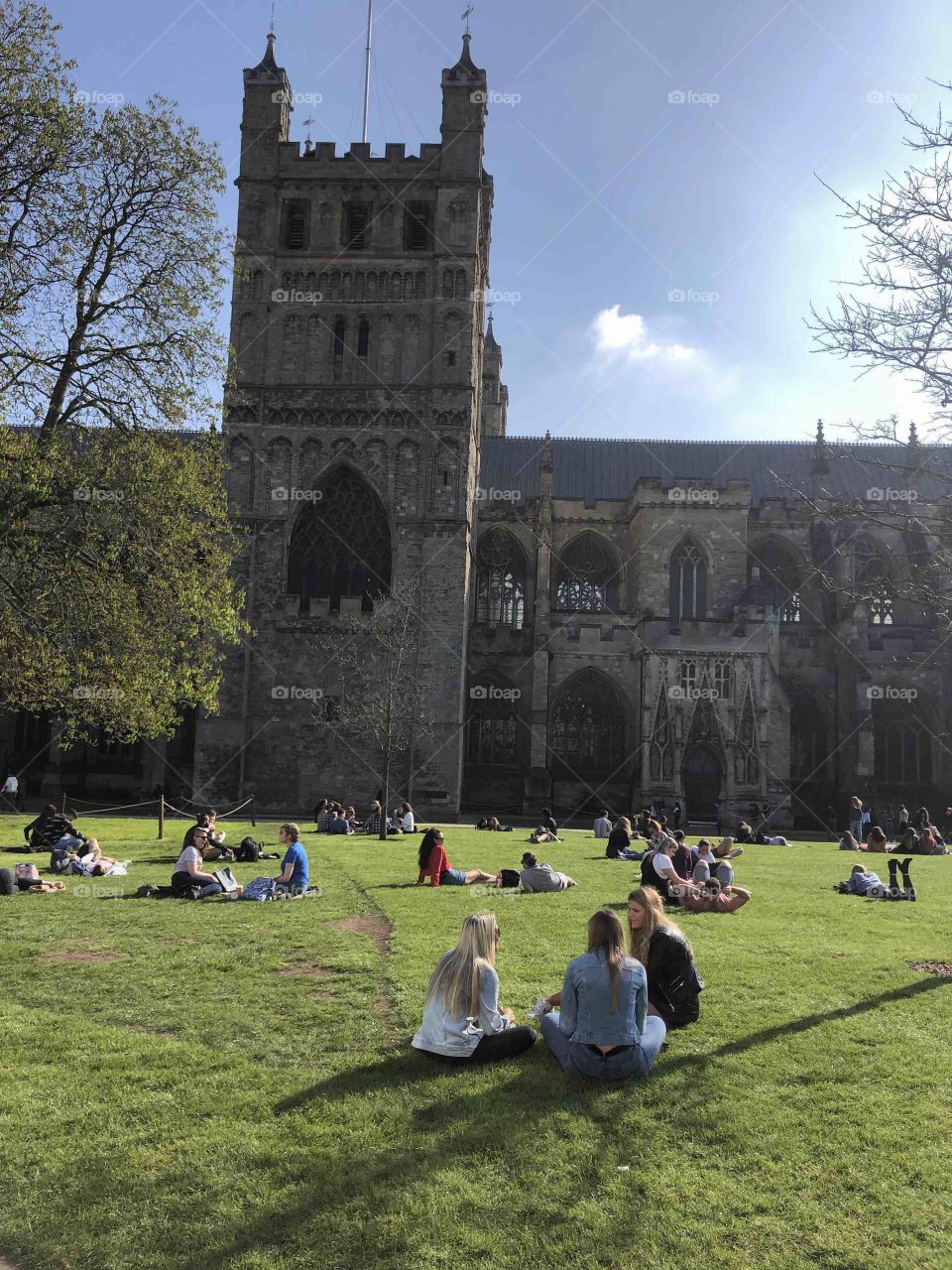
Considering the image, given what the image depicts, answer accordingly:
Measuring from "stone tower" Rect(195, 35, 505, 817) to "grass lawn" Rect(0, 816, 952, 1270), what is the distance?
2211 cm

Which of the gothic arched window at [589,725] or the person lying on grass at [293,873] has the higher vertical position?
the gothic arched window at [589,725]

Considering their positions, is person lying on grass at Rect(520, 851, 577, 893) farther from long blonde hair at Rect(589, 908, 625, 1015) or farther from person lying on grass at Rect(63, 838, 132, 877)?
long blonde hair at Rect(589, 908, 625, 1015)

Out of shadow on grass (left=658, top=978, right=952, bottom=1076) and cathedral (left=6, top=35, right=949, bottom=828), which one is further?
cathedral (left=6, top=35, right=949, bottom=828)

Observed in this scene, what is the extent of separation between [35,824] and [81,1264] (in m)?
14.4

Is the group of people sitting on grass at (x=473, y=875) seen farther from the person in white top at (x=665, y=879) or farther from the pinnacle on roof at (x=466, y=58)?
the pinnacle on roof at (x=466, y=58)

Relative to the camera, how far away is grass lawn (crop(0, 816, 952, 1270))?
13.8 ft

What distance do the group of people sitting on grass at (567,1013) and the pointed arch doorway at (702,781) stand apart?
90.9 ft

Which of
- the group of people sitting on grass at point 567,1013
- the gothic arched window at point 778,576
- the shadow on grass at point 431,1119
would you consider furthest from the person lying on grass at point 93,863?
the gothic arched window at point 778,576

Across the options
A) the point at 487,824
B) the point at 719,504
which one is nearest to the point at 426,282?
the point at 719,504

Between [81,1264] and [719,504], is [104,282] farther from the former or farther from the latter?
[719,504]

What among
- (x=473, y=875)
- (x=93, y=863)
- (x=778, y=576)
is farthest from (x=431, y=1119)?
(x=778, y=576)

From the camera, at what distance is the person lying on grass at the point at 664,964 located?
680 centimetres

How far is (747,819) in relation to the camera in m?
31.9

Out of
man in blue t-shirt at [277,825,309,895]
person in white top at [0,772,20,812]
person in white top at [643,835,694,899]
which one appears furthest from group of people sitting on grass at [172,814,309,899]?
person in white top at [0,772,20,812]
